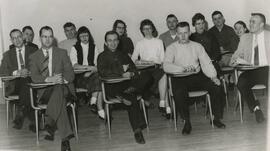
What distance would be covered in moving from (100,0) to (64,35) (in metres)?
0.76

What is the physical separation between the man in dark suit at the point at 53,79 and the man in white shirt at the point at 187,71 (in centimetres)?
106

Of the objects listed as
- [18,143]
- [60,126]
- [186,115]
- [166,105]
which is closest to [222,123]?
[186,115]

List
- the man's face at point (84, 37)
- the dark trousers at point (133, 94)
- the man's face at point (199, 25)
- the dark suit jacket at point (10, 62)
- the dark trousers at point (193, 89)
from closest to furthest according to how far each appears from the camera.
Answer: the dark trousers at point (133, 94) < the dark trousers at point (193, 89) < the dark suit jacket at point (10, 62) < the man's face at point (199, 25) < the man's face at point (84, 37)

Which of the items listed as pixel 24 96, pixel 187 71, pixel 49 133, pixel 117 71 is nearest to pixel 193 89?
pixel 187 71

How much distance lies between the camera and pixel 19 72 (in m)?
4.95

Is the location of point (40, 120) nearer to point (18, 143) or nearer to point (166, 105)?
point (18, 143)

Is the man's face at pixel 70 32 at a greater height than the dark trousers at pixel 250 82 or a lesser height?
greater

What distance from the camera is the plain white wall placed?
6.59 meters

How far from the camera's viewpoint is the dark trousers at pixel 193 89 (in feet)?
15.0

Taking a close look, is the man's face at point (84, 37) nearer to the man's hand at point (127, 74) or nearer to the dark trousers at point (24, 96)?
the dark trousers at point (24, 96)

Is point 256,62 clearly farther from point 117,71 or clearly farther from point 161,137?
point 117,71

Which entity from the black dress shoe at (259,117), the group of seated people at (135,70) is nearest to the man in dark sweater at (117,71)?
the group of seated people at (135,70)

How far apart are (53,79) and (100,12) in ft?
9.44

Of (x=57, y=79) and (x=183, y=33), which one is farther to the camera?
(x=183, y=33)
